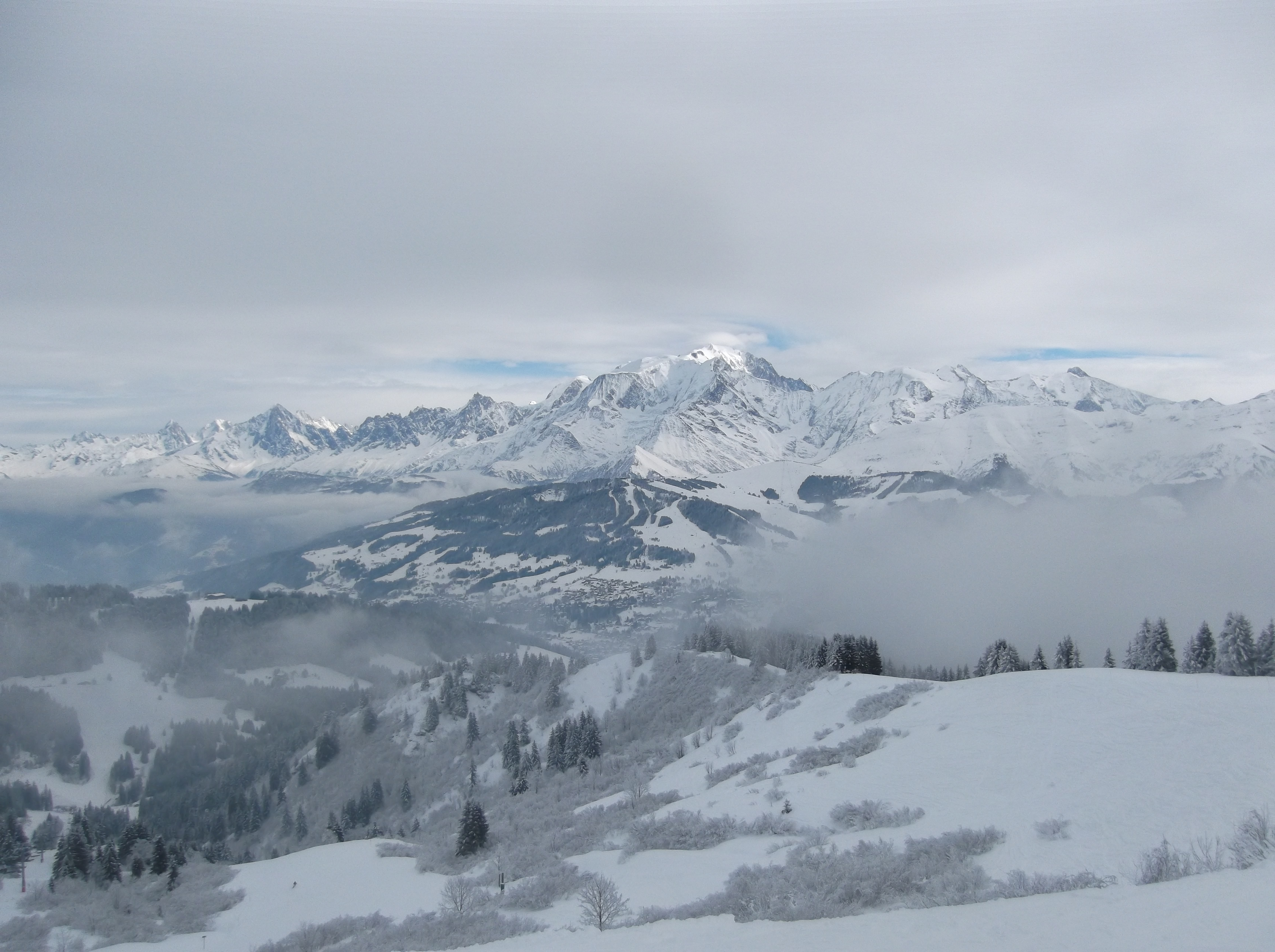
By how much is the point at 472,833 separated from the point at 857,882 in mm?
35065

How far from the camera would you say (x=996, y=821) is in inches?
920

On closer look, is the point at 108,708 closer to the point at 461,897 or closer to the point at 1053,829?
the point at 461,897

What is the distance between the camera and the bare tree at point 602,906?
22.3m

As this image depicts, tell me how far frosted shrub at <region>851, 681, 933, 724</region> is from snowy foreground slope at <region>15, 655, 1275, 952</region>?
83 centimetres

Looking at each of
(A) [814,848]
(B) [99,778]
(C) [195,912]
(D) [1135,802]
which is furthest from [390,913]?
(B) [99,778]

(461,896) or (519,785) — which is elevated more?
(461,896)

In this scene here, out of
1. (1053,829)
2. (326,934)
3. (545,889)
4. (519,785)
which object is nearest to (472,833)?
(326,934)

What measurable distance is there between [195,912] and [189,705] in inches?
5886

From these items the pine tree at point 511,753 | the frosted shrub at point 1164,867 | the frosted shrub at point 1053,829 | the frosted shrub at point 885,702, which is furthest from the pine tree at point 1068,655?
the frosted shrub at point 1164,867

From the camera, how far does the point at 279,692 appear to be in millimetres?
180375

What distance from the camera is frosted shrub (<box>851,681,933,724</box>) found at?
151 ft

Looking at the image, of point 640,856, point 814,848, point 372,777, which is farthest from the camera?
point 372,777

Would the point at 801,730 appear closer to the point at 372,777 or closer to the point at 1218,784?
the point at 1218,784

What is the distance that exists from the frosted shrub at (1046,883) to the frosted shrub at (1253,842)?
8.56 feet
